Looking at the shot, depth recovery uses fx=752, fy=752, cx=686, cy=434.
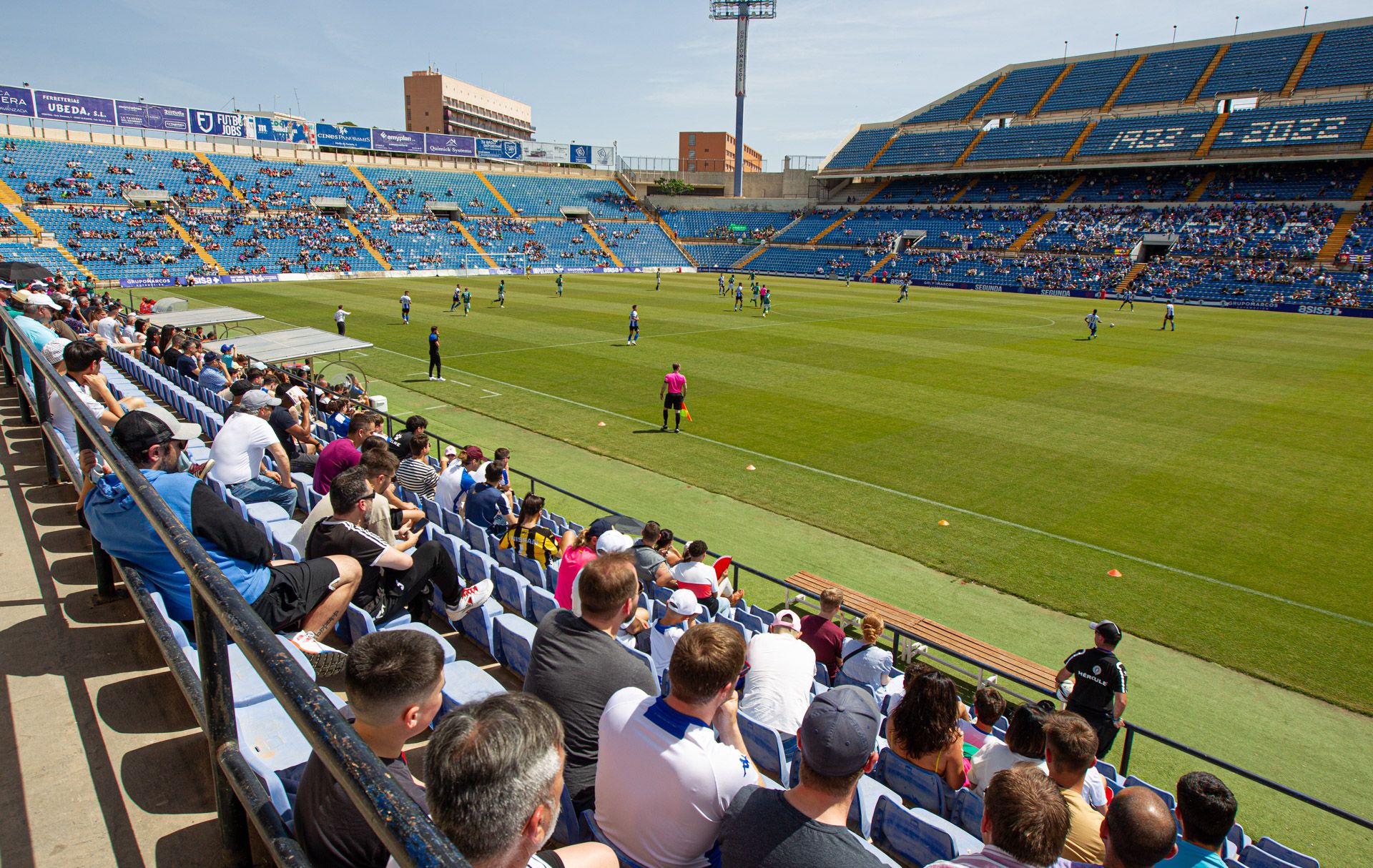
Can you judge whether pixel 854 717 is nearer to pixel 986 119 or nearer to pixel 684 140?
pixel 986 119

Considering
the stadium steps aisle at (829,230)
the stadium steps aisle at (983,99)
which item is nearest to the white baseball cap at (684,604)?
the stadium steps aisle at (829,230)

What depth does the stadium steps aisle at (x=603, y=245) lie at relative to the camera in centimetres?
7231

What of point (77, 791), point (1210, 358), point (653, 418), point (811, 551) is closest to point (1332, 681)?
point (811, 551)

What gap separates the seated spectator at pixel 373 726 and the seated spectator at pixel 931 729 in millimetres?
2933

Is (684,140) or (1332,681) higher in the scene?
(684,140)

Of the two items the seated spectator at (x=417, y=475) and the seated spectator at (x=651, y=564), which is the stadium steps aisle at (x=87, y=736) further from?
the seated spectator at (x=417, y=475)

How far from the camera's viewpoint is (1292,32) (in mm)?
66250

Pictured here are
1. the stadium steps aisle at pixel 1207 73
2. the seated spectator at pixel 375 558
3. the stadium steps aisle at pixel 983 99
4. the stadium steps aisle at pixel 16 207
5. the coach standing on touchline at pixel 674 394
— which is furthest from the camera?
the stadium steps aisle at pixel 983 99

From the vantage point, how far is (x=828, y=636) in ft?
23.1

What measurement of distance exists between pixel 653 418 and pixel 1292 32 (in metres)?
80.1

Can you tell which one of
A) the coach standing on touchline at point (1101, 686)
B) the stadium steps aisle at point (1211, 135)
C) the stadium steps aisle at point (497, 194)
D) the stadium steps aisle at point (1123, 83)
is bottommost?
the coach standing on touchline at point (1101, 686)

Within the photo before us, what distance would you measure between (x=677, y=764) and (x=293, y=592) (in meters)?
2.70

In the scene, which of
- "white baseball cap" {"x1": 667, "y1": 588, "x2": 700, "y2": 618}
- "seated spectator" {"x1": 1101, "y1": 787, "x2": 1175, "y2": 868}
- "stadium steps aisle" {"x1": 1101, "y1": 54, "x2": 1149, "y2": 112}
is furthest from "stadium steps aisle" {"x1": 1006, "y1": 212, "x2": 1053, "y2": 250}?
"seated spectator" {"x1": 1101, "y1": 787, "x2": 1175, "y2": 868}

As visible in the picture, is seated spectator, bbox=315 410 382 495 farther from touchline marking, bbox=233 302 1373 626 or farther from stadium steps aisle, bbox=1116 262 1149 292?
stadium steps aisle, bbox=1116 262 1149 292
